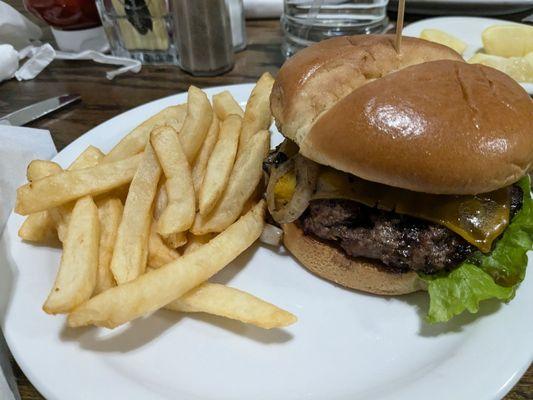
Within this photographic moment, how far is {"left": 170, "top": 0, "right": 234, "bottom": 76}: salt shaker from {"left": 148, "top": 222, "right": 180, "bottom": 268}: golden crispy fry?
1.81m

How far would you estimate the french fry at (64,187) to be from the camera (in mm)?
1600

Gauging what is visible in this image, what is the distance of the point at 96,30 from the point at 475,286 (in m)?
3.25

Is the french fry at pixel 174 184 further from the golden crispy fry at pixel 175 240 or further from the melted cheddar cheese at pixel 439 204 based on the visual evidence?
the melted cheddar cheese at pixel 439 204

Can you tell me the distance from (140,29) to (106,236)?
217 centimetres

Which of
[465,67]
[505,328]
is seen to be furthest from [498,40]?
[505,328]

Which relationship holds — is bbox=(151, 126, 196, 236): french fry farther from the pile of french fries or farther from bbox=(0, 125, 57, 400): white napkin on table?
bbox=(0, 125, 57, 400): white napkin on table

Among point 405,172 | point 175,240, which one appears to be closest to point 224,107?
point 175,240

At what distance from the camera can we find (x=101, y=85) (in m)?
3.30

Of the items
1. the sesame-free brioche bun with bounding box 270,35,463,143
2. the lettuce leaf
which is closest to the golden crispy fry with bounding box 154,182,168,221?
the sesame-free brioche bun with bounding box 270,35,463,143

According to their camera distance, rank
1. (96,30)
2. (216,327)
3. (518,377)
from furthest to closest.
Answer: (96,30)
(216,327)
(518,377)

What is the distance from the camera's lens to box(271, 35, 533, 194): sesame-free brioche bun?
1425 millimetres

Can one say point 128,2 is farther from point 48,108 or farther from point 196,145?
point 196,145

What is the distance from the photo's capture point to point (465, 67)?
163cm

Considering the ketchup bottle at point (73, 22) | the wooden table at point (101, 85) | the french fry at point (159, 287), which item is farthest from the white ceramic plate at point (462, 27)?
the french fry at point (159, 287)
